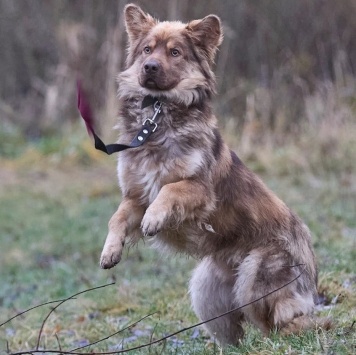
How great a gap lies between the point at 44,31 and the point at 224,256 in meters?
→ 13.2

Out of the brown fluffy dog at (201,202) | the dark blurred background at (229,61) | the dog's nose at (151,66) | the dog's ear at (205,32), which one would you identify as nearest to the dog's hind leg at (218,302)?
the brown fluffy dog at (201,202)

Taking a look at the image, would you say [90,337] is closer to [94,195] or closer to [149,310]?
[149,310]

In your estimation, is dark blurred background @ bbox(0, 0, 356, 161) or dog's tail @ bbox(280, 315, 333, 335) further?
dark blurred background @ bbox(0, 0, 356, 161)

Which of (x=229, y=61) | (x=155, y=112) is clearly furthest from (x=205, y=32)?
(x=229, y=61)

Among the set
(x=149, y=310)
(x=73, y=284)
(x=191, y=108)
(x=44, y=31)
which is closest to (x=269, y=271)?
(x=191, y=108)

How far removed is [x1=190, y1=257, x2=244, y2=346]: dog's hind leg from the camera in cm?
498

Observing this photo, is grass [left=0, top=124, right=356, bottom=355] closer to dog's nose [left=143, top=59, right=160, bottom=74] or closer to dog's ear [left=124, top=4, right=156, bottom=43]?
dog's nose [left=143, top=59, right=160, bottom=74]

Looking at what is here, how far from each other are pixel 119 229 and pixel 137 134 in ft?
2.04

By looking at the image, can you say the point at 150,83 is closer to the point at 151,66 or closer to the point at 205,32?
the point at 151,66

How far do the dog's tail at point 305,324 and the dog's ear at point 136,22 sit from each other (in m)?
2.12

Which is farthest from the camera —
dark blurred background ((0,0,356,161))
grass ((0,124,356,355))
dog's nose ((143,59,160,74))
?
dark blurred background ((0,0,356,161))

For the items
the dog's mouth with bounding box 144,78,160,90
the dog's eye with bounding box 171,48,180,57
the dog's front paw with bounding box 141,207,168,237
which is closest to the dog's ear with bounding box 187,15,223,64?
the dog's eye with bounding box 171,48,180,57

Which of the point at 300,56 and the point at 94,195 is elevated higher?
the point at 300,56

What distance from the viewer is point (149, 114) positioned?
16.3 feet
